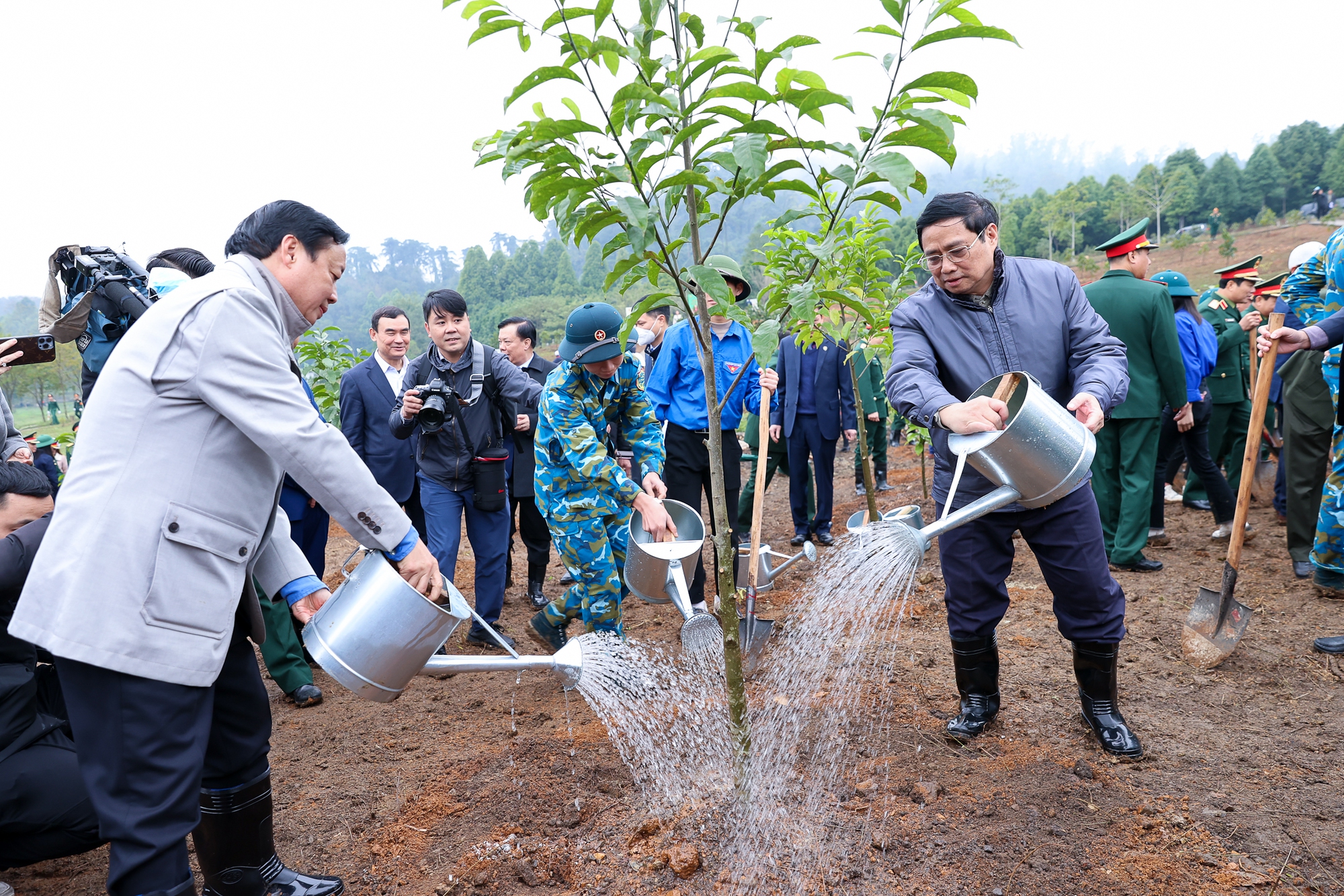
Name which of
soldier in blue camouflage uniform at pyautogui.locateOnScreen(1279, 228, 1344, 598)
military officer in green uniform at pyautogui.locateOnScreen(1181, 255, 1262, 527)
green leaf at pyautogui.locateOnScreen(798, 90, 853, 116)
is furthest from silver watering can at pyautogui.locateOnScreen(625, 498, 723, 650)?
military officer in green uniform at pyautogui.locateOnScreen(1181, 255, 1262, 527)

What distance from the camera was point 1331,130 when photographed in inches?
2019

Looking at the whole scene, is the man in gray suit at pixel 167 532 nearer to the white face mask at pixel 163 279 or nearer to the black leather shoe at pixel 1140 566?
the white face mask at pixel 163 279

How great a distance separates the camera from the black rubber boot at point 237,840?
209cm

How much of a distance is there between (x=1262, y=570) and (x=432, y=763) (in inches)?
200

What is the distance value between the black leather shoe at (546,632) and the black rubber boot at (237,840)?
1902 mm

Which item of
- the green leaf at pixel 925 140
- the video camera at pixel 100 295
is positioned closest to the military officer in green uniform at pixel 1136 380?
the green leaf at pixel 925 140

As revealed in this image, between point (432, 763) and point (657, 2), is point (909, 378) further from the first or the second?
point (432, 763)

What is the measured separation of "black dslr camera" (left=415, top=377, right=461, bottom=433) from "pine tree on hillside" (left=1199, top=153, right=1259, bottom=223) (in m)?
60.9

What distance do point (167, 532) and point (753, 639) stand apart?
2.91 metres

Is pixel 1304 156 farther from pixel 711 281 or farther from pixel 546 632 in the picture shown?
pixel 711 281

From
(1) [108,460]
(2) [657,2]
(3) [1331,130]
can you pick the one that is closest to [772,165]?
(2) [657,2]

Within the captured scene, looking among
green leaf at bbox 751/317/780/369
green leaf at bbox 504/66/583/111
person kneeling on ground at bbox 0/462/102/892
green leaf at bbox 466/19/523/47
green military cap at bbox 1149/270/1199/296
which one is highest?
green leaf at bbox 466/19/523/47

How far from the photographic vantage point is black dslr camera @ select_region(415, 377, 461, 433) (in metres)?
3.94

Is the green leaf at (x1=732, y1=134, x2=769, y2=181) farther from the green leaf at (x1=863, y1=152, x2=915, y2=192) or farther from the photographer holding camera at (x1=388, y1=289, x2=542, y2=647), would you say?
the photographer holding camera at (x1=388, y1=289, x2=542, y2=647)
